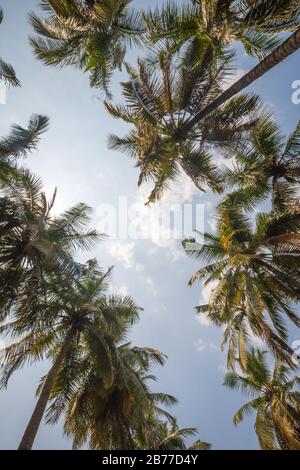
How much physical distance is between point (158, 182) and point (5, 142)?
5.28m

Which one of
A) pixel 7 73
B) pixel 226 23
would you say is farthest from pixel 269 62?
pixel 7 73

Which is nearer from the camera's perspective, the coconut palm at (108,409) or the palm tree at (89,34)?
the palm tree at (89,34)

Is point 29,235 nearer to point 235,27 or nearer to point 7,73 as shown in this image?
point 7,73

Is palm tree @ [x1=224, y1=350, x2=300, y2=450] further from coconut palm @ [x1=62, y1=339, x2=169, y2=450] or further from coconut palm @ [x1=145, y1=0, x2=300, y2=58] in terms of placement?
coconut palm @ [x1=145, y1=0, x2=300, y2=58]

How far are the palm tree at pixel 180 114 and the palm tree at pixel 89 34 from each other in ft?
2.98

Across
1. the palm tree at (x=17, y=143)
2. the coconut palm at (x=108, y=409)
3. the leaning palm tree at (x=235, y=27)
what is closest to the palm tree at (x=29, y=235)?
the palm tree at (x=17, y=143)

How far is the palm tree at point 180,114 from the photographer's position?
30.1 feet

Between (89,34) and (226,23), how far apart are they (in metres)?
3.89

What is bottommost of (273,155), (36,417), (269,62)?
(36,417)

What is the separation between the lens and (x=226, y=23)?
6328mm

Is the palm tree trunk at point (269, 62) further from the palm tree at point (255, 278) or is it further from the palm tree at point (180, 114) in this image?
the palm tree at point (255, 278)

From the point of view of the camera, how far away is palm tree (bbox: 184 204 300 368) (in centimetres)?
982

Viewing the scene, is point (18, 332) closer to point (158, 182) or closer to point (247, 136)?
point (158, 182)

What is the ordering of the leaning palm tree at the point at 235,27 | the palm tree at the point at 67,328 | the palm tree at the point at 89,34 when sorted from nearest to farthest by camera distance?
the leaning palm tree at the point at 235,27 → the palm tree at the point at 89,34 → the palm tree at the point at 67,328
